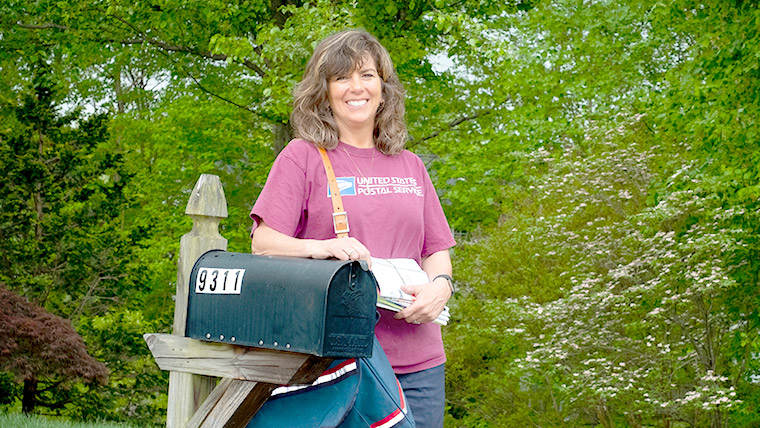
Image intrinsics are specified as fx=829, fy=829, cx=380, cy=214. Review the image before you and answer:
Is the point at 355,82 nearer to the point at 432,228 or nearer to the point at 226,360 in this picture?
the point at 432,228

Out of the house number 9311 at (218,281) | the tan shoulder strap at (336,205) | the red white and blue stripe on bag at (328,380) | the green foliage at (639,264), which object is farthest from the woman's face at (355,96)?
the green foliage at (639,264)

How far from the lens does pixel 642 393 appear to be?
9.25m

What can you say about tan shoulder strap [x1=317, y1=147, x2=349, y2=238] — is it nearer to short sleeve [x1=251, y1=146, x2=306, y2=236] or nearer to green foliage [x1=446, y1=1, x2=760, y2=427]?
short sleeve [x1=251, y1=146, x2=306, y2=236]

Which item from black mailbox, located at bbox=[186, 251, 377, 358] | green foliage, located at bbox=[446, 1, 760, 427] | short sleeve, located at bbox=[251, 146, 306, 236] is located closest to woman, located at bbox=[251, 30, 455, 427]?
short sleeve, located at bbox=[251, 146, 306, 236]

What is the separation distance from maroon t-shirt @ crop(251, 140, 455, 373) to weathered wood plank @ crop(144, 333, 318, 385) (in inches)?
14.8

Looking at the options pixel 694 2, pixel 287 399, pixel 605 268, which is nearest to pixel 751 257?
pixel 605 268

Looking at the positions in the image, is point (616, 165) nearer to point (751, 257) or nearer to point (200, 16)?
Result: point (751, 257)

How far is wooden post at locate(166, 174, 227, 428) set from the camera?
6.94 feet

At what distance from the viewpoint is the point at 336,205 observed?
2252 millimetres

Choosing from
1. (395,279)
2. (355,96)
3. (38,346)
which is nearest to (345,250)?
(395,279)

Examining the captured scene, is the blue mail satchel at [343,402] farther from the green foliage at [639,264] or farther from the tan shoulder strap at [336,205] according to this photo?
the green foliage at [639,264]

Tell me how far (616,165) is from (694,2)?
2314mm

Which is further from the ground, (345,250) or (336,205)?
(336,205)

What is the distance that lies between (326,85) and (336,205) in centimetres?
39
